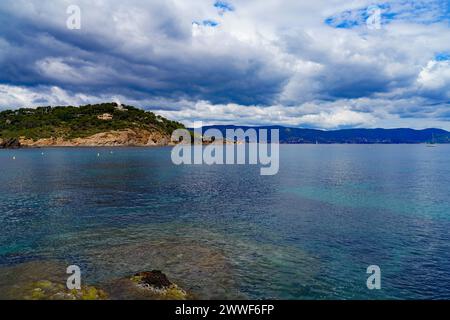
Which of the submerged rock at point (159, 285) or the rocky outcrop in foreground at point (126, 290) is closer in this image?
the rocky outcrop in foreground at point (126, 290)

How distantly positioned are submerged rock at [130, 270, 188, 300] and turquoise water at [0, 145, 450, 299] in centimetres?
138

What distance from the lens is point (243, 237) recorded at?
40812 mm

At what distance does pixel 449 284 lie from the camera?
27.5m

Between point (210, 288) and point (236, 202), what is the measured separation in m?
37.4

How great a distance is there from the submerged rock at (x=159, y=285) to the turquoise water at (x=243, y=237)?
4.53 ft

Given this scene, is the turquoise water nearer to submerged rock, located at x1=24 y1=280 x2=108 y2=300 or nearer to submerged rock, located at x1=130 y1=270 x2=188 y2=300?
submerged rock, located at x1=130 y1=270 x2=188 y2=300

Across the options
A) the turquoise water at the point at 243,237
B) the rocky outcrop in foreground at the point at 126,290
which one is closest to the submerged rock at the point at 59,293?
the rocky outcrop in foreground at the point at 126,290

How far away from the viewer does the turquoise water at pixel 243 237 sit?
92.0ft

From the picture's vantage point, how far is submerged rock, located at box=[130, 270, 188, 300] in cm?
2464

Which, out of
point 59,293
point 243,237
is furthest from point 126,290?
point 243,237

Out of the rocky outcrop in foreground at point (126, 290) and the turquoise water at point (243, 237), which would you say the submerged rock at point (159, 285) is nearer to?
the rocky outcrop in foreground at point (126, 290)
